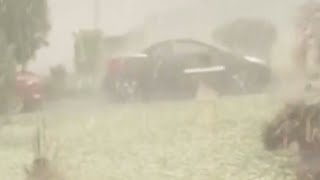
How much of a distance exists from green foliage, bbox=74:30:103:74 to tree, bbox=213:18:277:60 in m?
0.71

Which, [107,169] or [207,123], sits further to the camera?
[207,123]

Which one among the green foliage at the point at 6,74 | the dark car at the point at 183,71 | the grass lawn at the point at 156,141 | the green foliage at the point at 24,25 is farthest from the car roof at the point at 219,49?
the green foliage at the point at 6,74

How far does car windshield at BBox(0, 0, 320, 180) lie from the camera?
11.2 ft

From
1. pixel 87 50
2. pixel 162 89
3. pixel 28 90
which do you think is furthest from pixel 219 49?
pixel 28 90

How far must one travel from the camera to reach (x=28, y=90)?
432 centimetres

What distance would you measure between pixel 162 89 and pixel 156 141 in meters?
0.34

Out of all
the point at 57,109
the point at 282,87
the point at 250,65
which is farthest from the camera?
the point at 57,109

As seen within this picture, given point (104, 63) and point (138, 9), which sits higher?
point (138, 9)

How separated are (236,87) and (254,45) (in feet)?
0.79

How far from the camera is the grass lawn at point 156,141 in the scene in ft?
11.3

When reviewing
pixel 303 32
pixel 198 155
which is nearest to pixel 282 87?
pixel 303 32

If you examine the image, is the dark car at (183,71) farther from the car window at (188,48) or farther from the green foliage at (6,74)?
the green foliage at (6,74)

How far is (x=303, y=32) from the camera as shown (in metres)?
A: 3.51

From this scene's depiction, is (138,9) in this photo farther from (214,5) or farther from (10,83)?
(10,83)
